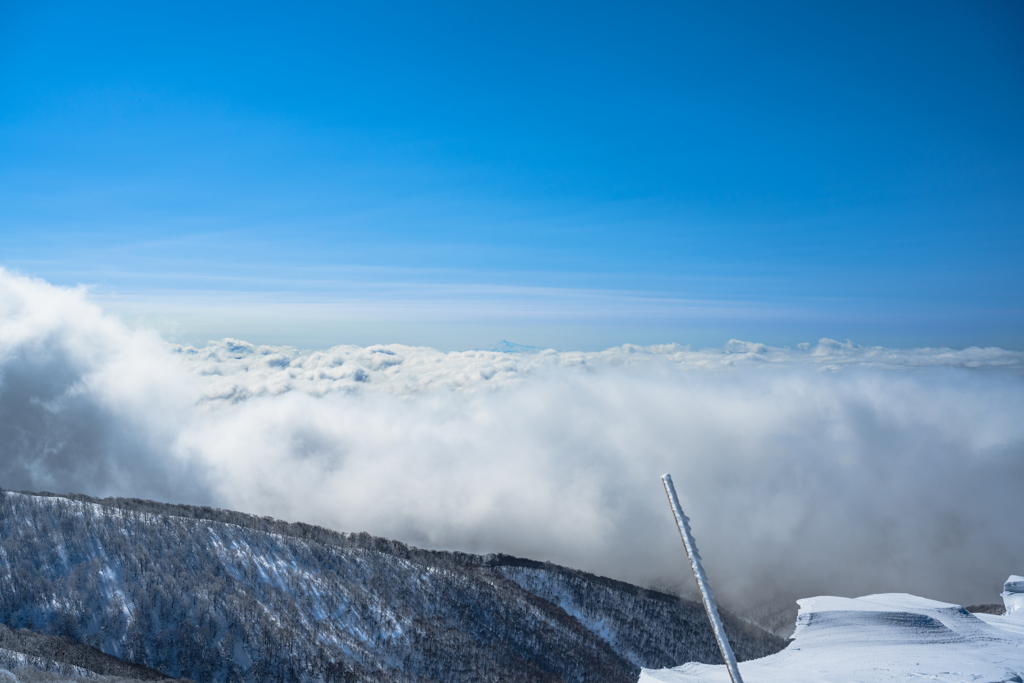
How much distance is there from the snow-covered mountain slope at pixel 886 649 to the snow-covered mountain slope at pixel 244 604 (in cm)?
11228

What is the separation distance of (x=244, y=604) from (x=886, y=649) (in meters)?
138

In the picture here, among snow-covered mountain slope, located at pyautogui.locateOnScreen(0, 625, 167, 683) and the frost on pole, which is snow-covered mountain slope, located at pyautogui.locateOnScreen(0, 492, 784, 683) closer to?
snow-covered mountain slope, located at pyautogui.locateOnScreen(0, 625, 167, 683)

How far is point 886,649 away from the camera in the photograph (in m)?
33.1

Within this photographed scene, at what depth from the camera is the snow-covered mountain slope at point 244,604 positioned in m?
110

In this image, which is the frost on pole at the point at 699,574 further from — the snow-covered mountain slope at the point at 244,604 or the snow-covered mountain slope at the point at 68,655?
the snow-covered mountain slope at the point at 244,604

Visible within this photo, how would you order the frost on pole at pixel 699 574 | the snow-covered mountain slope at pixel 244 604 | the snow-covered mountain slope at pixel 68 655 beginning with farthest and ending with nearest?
1. the snow-covered mountain slope at pixel 244 604
2. the snow-covered mountain slope at pixel 68 655
3. the frost on pole at pixel 699 574

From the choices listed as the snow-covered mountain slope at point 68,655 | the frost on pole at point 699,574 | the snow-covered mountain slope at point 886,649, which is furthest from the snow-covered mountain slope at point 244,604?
the frost on pole at point 699,574

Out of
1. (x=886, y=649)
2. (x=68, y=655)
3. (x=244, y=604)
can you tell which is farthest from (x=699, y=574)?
(x=244, y=604)

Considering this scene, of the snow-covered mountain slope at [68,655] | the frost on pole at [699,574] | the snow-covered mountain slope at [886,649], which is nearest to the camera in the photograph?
the frost on pole at [699,574]

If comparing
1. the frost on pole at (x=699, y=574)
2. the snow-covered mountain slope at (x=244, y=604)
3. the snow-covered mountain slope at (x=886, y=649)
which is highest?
the frost on pole at (x=699, y=574)

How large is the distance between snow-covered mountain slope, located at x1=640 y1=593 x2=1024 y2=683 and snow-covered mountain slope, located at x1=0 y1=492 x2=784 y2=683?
112 meters

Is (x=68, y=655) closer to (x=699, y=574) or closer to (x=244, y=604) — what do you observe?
(x=244, y=604)

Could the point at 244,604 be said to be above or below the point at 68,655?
below

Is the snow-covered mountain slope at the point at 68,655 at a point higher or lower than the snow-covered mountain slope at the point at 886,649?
lower
